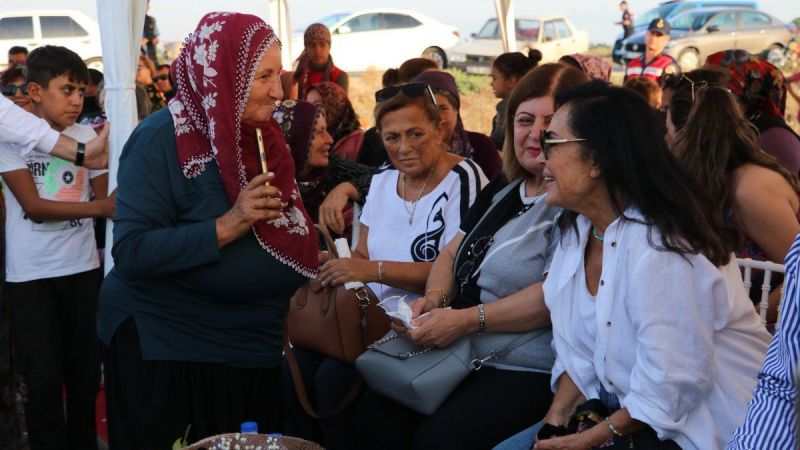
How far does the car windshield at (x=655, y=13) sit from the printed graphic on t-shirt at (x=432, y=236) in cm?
1958

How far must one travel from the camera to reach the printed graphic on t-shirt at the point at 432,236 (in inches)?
144

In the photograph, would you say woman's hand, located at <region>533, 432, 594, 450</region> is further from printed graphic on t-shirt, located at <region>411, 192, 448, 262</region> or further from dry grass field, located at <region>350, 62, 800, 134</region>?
dry grass field, located at <region>350, 62, 800, 134</region>

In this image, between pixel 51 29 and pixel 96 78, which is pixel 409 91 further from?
pixel 51 29

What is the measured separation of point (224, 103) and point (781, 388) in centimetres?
169

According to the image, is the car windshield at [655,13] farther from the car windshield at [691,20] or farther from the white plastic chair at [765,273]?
the white plastic chair at [765,273]

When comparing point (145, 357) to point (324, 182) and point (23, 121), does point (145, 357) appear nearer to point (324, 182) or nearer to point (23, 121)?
point (23, 121)

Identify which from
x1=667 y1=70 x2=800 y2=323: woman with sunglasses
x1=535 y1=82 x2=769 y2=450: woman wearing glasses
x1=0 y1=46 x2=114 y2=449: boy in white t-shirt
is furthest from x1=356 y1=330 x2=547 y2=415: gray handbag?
x1=0 y1=46 x2=114 y2=449: boy in white t-shirt

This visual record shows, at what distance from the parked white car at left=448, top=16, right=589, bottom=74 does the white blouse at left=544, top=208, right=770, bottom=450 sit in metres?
18.6

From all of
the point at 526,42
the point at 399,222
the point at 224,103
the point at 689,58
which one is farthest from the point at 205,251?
the point at 526,42

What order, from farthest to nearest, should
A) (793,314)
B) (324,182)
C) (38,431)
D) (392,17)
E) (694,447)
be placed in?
(392,17) → (324,182) → (38,431) → (694,447) → (793,314)

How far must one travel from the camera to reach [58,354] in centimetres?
410

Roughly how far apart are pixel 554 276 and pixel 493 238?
437 mm

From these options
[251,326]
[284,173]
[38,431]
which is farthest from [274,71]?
[38,431]

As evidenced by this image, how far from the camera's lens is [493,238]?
3182 millimetres
